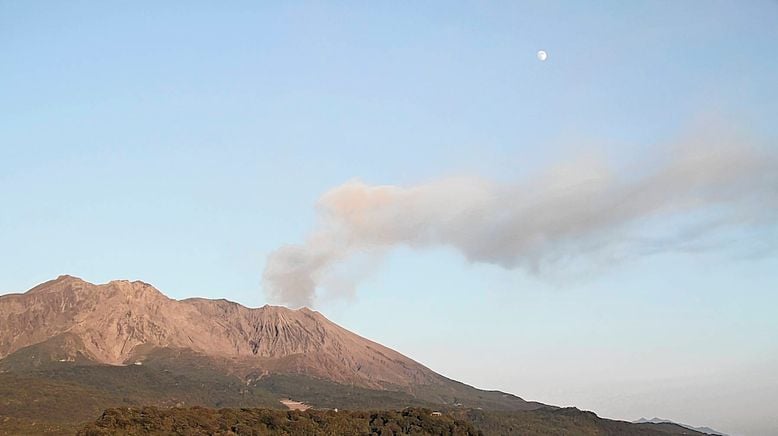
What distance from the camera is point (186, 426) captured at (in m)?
196

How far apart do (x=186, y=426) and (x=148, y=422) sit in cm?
900

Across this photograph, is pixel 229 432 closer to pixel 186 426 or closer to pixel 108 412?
pixel 186 426

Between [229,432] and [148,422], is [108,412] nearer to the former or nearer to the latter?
[148,422]

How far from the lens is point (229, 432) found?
197 metres

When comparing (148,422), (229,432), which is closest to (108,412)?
(148,422)

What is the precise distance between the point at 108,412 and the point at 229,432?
98.2 feet

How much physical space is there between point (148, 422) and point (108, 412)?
1135 centimetres

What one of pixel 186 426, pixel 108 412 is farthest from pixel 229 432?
pixel 108 412

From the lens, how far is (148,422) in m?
193
